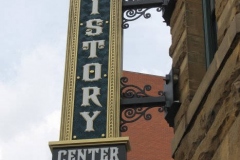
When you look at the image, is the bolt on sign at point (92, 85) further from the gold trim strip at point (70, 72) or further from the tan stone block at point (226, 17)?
the tan stone block at point (226, 17)

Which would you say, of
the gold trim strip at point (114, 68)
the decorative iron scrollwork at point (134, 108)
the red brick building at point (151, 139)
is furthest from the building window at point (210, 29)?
the red brick building at point (151, 139)

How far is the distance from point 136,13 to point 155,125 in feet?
50.8

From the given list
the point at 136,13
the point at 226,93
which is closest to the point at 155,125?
the point at 136,13

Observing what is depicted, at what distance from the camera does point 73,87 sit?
12.6 meters

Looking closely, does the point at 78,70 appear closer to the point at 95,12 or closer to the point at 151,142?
the point at 95,12

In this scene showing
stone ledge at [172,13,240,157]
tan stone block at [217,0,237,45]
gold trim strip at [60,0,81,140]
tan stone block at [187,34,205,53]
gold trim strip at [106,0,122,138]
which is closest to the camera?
stone ledge at [172,13,240,157]

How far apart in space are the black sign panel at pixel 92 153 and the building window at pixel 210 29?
2.91 metres

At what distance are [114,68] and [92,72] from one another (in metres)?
0.38

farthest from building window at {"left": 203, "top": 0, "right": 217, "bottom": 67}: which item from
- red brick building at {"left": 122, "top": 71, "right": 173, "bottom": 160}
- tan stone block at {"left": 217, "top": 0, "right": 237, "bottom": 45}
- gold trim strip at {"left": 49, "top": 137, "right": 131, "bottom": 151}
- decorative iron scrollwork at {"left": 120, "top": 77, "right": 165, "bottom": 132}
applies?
red brick building at {"left": 122, "top": 71, "right": 173, "bottom": 160}

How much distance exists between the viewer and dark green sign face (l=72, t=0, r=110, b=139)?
481 inches

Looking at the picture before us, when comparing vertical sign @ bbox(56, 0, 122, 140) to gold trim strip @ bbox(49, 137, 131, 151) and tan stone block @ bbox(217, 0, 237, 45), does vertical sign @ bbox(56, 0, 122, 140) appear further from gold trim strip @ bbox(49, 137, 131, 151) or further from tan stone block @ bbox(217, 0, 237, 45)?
tan stone block @ bbox(217, 0, 237, 45)

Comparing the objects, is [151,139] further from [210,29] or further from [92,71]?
[210,29]

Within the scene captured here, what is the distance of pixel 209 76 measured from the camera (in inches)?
308

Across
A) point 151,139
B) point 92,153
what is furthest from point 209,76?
point 151,139
